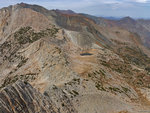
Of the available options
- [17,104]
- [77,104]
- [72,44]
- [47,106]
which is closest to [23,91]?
[17,104]

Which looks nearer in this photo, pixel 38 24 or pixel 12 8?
pixel 38 24

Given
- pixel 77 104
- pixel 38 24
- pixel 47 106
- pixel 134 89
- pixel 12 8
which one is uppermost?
pixel 12 8

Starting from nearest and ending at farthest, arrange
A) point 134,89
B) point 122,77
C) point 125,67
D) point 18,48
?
point 134,89
point 122,77
point 125,67
point 18,48

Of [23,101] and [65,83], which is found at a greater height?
[23,101]

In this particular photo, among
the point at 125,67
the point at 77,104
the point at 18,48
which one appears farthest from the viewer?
the point at 18,48

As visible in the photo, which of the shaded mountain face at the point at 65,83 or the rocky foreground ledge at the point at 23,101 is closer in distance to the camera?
the rocky foreground ledge at the point at 23,101

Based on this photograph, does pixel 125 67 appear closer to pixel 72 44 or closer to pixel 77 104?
pixel 72 44

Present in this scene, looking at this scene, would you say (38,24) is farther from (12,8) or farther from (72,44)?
(12,8)

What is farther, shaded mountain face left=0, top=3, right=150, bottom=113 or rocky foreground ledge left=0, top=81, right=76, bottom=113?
shaded mountain face left=0, top=3, right=150, bottom=113

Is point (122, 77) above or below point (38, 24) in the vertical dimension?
below

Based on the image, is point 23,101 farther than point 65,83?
No
